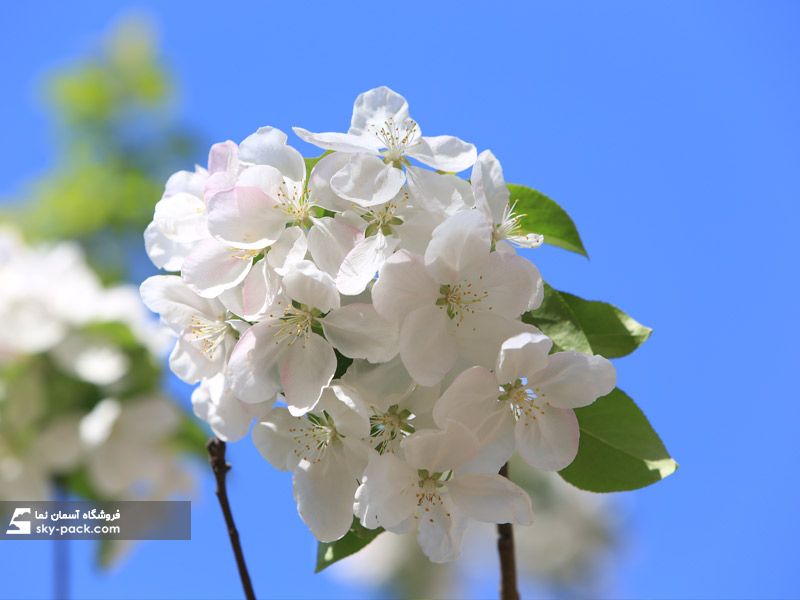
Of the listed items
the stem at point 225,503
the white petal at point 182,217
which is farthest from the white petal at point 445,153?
the stem at point 225,503

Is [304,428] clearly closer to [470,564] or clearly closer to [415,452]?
[415,452]

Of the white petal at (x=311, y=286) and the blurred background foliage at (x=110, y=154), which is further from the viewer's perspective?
the blurred background foliage at (x=110, y=154)

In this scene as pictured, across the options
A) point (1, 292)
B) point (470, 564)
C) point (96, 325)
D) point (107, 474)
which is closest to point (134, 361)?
point (96, 325)

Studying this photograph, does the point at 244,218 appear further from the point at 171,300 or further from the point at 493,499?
the point at 493,499

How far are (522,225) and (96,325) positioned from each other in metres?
1.24

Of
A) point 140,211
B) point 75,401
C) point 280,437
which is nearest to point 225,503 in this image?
point 280,437

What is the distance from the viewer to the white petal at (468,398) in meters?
0.63

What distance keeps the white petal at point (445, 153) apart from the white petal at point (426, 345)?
0.13m

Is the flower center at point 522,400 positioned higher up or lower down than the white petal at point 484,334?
lower down

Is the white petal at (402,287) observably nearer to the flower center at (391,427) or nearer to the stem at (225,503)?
the flower center at (391,427)

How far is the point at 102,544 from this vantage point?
187 cm

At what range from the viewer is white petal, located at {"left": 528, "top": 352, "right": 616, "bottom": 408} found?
661 millimetres

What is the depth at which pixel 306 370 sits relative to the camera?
0.67 m

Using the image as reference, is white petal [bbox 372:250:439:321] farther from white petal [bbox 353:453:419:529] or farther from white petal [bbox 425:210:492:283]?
white petal [bbox 353:453:419:529]
